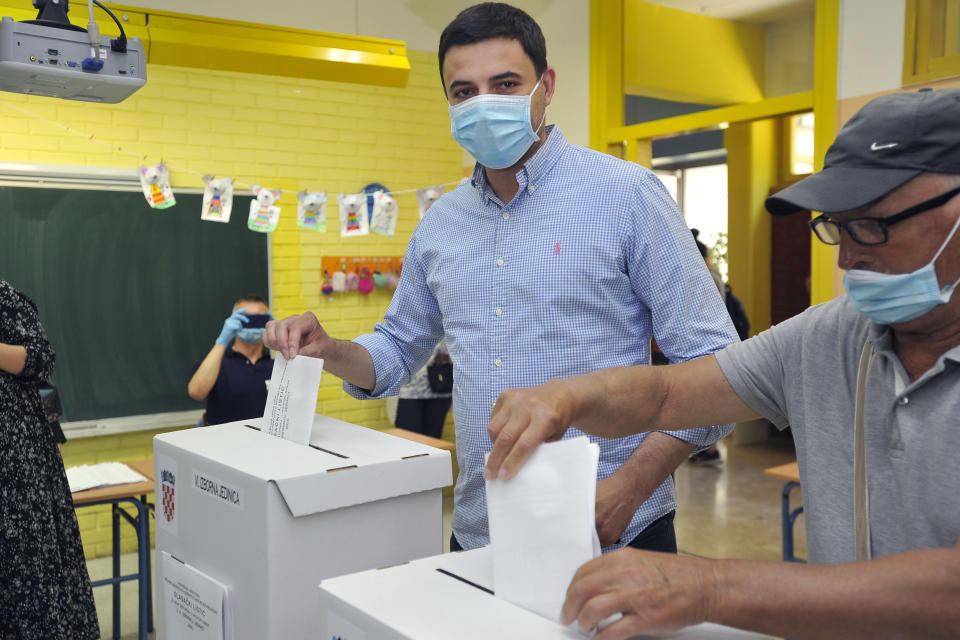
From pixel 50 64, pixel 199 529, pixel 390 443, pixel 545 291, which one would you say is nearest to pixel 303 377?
pixel 390 443

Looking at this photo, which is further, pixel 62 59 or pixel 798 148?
pixel 798 148

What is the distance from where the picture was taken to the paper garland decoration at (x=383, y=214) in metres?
4.88

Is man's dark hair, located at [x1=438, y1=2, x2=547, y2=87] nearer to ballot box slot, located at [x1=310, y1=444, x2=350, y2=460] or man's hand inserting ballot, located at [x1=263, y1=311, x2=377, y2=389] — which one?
man's hand inserting ballot, located at [x1=263, y1=311, x2=377, y2=389]

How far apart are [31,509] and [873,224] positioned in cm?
239

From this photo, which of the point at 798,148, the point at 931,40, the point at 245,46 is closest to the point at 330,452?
the point at 245,46

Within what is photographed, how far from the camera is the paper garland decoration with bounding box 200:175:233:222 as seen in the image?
14.9ft

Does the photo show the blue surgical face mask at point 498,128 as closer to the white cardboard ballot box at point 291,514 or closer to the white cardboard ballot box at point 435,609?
the white cardboard ballot box at point 291,514

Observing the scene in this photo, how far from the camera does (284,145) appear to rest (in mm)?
5027

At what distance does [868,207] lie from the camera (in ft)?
2.74

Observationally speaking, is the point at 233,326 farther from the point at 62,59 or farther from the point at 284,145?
the point at 284,145

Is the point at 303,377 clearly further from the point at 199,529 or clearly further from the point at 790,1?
the point at 790,1

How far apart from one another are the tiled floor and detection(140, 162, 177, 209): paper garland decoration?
1.97 meters

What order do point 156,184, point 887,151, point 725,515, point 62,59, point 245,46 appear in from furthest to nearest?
point 725,515 → point 156,184 → point 245,46 → point 62,59 → point 887,151

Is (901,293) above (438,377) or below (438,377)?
above
